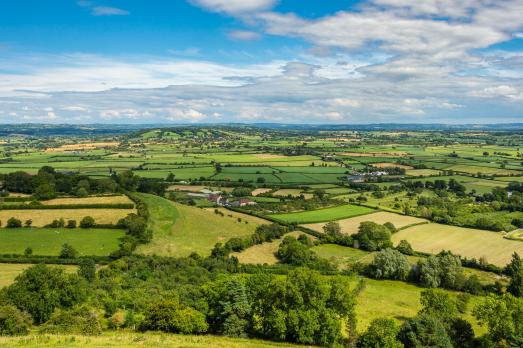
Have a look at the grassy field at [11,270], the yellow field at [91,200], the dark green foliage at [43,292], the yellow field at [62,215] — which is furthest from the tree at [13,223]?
the dark green foliage at [43,292]

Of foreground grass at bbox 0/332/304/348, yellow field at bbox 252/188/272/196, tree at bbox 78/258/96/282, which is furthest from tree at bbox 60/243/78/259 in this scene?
yellow field at bbox 252/188/272/196

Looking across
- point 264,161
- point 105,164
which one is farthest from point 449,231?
point 105,164

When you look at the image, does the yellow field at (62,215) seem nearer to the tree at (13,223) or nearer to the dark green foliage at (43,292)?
the tree at (13,223)

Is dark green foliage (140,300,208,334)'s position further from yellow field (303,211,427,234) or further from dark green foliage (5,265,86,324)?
yellow field (303,211,427,234)

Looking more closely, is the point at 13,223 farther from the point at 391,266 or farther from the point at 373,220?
the point at 373,220

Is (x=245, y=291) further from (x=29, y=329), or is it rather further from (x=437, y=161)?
(x=437, y=161)

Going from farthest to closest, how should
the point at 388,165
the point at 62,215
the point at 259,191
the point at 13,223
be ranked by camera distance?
the point at 388,165
the point at 259,191
the point at 62,215
the point at 13,223

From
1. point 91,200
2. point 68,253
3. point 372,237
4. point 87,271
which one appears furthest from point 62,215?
point 372,237
